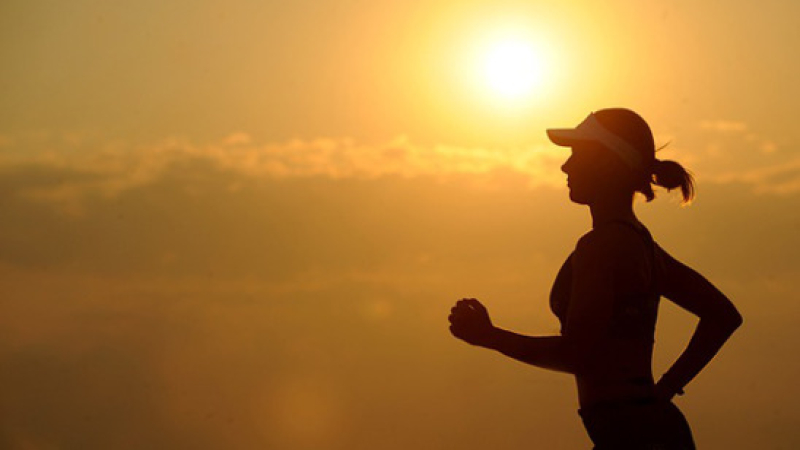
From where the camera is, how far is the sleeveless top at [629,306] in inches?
272

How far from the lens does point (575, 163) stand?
24.0 feet

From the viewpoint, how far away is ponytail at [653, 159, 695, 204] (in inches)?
289

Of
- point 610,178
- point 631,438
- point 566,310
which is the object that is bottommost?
→ point 631,438

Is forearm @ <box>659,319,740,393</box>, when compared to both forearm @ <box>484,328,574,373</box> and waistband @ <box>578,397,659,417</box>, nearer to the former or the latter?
waistband @ <box>578,397,659,417</box>

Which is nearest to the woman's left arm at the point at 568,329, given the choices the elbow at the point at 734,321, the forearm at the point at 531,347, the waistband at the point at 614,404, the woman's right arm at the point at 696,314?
the forearm at the point at 531,347

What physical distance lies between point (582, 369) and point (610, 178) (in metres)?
0.90

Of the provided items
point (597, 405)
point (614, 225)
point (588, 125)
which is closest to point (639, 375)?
point (597, 405)

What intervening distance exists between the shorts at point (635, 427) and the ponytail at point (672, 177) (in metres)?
0.98

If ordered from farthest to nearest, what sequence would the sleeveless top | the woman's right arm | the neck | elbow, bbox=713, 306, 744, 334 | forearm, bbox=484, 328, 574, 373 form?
1. elbow, bbox=713, 306, 744, 334
2. the woman's right arm
3. the neck
4. the sleeveless top
5. forearm, bbox=484, 328, 574, 373

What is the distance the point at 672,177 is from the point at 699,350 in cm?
91

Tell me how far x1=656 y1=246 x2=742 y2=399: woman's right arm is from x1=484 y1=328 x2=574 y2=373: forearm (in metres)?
0.90

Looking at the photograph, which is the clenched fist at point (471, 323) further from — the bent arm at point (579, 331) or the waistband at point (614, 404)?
the waistband at point (614, 404)

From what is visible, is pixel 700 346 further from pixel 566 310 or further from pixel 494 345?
pixel 494 345

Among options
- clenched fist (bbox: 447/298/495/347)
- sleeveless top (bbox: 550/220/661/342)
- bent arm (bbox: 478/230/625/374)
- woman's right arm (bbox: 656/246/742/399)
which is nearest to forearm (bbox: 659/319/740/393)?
woman's right arm (bbox: 656/246/742/399)
